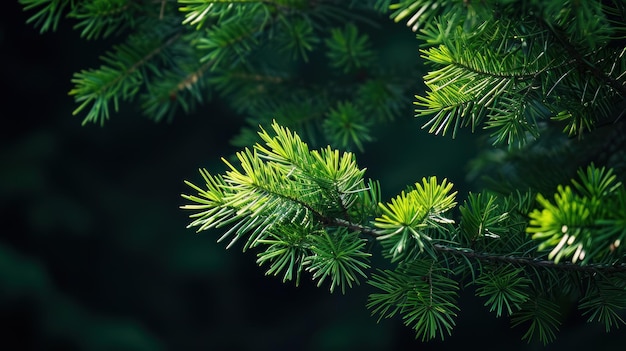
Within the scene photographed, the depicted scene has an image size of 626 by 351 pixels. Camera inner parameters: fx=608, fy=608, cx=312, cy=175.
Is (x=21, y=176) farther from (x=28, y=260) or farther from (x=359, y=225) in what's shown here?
(x=359, y=225)

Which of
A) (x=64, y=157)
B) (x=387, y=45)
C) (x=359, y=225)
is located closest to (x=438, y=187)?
(x=359, y=225)

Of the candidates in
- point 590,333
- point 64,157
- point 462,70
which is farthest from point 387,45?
point 462,70

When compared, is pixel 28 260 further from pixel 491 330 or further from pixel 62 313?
pixel 491 330

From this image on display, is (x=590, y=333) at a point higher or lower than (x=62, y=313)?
higher

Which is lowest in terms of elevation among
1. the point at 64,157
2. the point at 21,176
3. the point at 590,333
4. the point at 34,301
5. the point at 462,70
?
the point at 34,301

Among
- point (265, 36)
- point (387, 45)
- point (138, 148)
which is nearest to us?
point (265, 36)

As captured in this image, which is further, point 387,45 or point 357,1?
point 387,45

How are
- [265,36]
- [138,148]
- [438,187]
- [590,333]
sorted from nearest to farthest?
[438,187] < [265,36] < [590,333] < [138,148]
